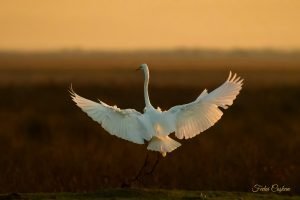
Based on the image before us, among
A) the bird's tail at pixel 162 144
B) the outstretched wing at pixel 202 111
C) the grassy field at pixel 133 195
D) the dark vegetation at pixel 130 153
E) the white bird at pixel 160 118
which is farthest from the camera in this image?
the dark vegetation at pixel 130 153

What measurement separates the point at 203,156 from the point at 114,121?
18.5 feet

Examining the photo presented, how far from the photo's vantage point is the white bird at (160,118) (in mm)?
10719

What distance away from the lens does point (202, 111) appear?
37.3ft

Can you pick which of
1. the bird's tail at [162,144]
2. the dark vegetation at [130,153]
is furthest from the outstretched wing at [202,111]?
the dark vegetation at [130,153]

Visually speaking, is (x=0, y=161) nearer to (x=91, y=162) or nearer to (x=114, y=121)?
(x=91, y=162)

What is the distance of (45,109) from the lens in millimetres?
28688

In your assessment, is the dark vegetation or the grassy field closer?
the grassy field

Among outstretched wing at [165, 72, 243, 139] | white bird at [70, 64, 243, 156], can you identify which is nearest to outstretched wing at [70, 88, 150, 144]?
white bird at [70, 64, 243, 156]

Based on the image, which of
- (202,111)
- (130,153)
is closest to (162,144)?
(202,111)

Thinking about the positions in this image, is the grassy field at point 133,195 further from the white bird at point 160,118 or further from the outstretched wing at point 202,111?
the outstretched wing at point 202,111

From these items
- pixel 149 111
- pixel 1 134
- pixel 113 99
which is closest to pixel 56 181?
pixel 149 111

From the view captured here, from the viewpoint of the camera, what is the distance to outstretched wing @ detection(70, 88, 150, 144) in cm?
1077

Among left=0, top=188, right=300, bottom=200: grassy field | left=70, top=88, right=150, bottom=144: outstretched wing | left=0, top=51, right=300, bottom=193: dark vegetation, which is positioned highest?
left=70, top=88, right=150, bottom=144: outstretched wing

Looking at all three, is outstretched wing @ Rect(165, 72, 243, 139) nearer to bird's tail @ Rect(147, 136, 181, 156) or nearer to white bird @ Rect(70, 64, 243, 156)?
white bird @ Rect(70, 64, 243, 156)
